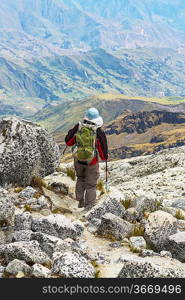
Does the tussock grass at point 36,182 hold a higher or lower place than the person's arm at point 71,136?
lower

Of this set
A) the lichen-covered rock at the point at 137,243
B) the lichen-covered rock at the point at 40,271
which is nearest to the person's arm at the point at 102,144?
the lichen-covered rock at the point at 137,243

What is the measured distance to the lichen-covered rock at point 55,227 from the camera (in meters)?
11.9

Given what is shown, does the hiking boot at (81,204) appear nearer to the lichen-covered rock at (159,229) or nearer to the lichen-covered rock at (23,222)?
the lichen-covered rock at (159,229)

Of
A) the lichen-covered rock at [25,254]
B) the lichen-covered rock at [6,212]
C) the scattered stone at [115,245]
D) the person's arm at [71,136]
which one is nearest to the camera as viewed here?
the lichen-covered rock at [25,254]

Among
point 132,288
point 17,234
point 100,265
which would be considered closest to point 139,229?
point 100,265

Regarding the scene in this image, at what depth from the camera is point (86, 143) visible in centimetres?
1659

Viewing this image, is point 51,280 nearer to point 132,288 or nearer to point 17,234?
point 132,288

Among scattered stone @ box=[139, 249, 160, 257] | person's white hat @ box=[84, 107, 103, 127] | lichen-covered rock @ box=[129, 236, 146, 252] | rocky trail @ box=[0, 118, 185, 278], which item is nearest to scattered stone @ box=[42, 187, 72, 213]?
rocky trail @ box=[0, 118, 185, 278]

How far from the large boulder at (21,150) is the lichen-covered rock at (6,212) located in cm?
586

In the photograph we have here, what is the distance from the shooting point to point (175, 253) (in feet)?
36.7

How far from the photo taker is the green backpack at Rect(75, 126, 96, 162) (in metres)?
16.5

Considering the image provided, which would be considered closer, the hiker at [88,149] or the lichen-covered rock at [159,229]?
the lichen-covered rock at [159,229]

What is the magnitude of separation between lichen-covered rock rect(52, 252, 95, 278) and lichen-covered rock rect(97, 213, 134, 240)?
4.61 metres

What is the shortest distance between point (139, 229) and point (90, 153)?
4.41 meters
